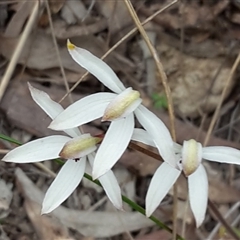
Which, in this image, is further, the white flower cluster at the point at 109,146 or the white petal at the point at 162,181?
the white petal at the point at 162,181

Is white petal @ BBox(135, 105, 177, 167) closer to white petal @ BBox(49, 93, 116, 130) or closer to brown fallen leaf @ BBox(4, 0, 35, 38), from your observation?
white petal @ BBox(49, 93, 116, 130)

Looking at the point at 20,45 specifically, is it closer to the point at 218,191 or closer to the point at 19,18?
the point at 19,18

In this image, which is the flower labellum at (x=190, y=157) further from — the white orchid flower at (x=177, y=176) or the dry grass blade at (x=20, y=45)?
the dry grass blade at (x=20, y=45)

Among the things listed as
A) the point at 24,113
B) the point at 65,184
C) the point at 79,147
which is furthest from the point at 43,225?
the point at 79,147

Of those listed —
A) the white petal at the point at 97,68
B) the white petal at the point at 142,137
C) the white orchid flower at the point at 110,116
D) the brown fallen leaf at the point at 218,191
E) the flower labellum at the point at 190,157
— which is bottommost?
the brown fallen leaf at the point at 218,191

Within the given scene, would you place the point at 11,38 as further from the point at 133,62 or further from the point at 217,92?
the point at 217,92

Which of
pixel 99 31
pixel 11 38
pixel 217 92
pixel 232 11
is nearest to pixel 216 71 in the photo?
pixel 217 92

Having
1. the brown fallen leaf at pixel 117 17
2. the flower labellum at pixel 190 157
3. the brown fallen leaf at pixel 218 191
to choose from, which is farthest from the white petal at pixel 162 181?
the brown fallen leaf at pixel 117 17
